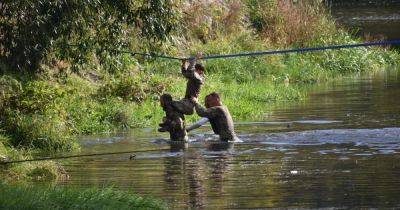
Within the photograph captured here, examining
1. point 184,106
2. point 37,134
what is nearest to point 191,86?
point 184,106

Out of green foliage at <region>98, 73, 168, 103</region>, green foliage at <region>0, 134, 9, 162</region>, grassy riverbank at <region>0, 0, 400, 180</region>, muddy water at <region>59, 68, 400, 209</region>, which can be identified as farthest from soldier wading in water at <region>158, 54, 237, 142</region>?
green foliage at <region>98, 73, 168, 103</region>

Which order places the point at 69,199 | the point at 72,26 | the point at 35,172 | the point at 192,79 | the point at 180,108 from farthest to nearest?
the point at 180,108
the point at 192,79
the point at 72,26
the point at 35,172
the point at 69,199

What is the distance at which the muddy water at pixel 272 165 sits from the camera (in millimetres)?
13586

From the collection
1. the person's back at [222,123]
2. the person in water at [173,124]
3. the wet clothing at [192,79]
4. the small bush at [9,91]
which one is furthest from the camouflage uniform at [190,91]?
the small bush at [9,91]

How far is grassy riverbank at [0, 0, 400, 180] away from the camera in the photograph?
1919 centimetres

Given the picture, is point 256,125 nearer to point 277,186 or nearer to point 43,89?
point 43,89

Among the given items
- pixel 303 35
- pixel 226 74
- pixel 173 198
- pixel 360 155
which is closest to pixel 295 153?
pixel 360 155

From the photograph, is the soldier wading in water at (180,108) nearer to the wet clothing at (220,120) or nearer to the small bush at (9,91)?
the wet clothing at (220,120)

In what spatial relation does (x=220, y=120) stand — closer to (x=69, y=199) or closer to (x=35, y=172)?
(x=35, y=172)

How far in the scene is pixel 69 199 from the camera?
11.9 m

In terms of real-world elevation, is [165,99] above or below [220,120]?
above

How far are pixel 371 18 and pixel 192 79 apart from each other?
3726cm

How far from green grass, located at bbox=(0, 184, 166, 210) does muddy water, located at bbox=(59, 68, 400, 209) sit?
847mm

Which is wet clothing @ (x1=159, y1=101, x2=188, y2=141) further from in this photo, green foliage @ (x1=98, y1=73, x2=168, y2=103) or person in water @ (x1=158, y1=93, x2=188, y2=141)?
green foliage @ (x1=98, y1=73, x2=168, y2=103)
